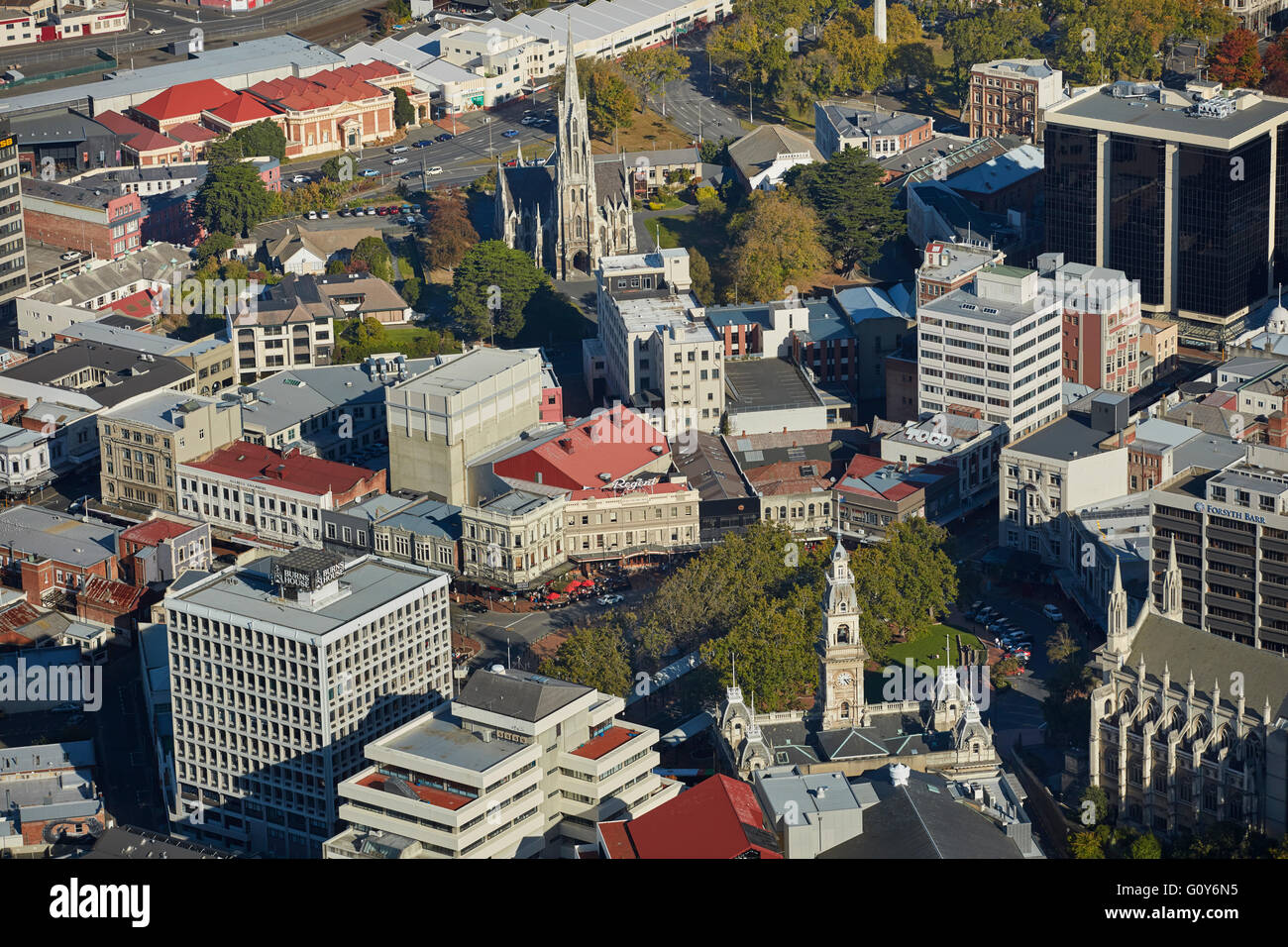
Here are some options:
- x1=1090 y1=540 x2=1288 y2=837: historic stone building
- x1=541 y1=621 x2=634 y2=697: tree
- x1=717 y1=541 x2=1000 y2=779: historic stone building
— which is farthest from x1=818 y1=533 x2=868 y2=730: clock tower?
x1=541 y1=621 x2=634 y2=697: tree

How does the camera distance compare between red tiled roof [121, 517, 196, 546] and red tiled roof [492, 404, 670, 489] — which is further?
red tiled roof [492, 404, 670, 489]

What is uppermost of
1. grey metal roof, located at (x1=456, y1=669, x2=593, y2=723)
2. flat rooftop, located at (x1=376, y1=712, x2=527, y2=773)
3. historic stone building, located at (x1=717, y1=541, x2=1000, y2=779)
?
grey metal roof, located at (x1=456, y1=669, x2=593, y2=723)

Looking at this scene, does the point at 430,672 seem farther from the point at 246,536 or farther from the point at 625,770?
the point at 246,536

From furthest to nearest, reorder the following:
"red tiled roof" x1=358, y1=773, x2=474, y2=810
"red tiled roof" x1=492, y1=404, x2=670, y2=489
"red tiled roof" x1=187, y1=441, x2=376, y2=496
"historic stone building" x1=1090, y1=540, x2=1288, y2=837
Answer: "red tiled roof" x1=187, y1=441, x2=376, y2=496, "red tiled roof" x1=492, y1=404, x2=670, y2=489, "historic stone building" x1=1090, y1=540, x2=1288, y2=837, "red tiled roof" x1=358, y1=773, x2=474, y2=810

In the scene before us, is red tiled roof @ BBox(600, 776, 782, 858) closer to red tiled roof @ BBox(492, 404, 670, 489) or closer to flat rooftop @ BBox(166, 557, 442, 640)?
flat rooftop @ BBox(166, 557, 442, 640)

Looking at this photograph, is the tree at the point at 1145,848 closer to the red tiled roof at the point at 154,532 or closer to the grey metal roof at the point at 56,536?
the red tiled roof at the point at 154,532

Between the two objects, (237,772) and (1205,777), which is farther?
(237,772)
